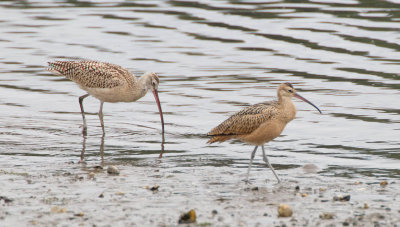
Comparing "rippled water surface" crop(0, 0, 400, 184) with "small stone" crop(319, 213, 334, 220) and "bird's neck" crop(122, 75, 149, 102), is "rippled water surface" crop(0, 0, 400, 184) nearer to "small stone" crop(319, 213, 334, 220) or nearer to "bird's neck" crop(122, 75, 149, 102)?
"bird's neck" crop(122, 75, 149, 102)

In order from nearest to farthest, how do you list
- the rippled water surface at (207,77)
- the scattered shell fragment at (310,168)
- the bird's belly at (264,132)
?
1. the bird's belly at (264,132)
2. the scattered shell fragment at (310,168)
3. the rippled water surface at (207,77)

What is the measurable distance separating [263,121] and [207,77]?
25.5ft

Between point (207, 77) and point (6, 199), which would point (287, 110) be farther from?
point (207, 77)

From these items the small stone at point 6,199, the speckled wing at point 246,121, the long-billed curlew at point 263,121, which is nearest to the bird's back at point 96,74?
the speckled wing at point 246,121

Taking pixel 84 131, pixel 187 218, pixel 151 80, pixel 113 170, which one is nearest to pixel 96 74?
pixel 151 80

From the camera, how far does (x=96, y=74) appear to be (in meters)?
14.8

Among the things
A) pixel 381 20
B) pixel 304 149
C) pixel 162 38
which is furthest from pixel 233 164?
pixel 381 20

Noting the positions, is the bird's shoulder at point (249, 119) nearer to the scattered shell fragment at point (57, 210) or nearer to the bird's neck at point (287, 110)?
the bird's neck at point (287, 110)

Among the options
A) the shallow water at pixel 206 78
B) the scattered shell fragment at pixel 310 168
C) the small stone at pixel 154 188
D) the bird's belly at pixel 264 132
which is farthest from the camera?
the shallow water at pixel 206 78

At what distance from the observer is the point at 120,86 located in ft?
47.8

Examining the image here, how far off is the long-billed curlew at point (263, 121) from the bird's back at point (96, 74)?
386 centimetres

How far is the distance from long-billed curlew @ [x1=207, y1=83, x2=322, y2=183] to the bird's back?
386 cm

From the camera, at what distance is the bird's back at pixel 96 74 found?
1460 centimetres

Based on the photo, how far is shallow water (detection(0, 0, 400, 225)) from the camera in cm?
1226
